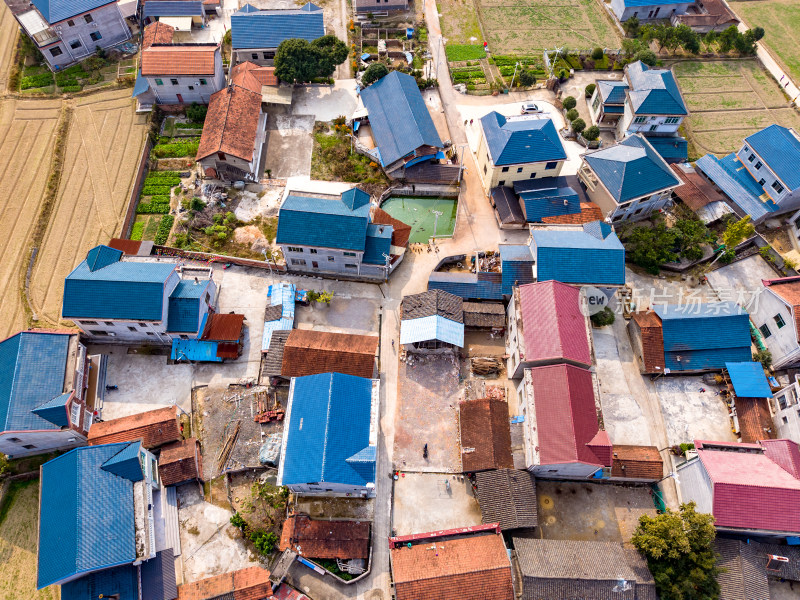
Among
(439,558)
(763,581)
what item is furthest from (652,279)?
(439,558)

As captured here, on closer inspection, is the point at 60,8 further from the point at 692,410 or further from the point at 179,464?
the point at 692,410

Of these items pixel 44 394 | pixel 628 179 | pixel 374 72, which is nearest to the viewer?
pixel 44 394

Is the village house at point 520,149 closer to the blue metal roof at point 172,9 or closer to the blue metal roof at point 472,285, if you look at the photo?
the blue metal roof at point 472,285

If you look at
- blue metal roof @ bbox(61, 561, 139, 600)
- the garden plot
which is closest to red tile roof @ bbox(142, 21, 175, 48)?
the garden plot

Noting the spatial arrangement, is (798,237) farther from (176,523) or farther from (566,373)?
(176,523)

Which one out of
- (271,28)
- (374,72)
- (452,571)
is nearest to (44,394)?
(452,571)

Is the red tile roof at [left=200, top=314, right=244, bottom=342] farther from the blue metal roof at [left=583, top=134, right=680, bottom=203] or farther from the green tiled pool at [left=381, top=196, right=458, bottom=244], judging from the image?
the blue metal roof at [left=583, top=134, right=680, bottom=203]
